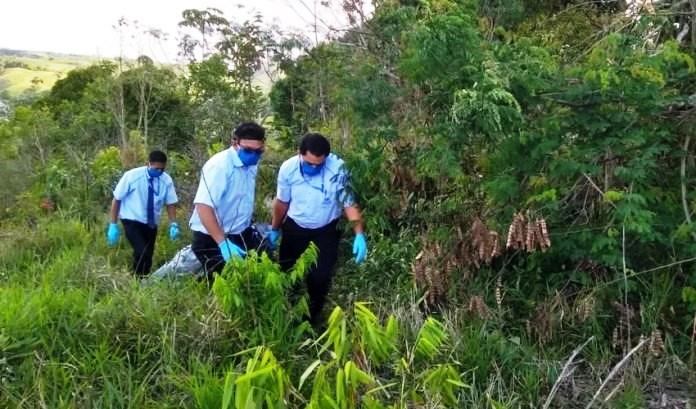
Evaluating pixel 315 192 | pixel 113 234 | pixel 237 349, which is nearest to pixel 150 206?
pixel 113 234

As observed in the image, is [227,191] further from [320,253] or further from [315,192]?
[320,253]

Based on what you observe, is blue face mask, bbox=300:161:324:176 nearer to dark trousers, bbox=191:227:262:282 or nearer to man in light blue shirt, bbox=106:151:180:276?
dark trousers, bbox=191:227:262:282

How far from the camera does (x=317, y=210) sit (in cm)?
424

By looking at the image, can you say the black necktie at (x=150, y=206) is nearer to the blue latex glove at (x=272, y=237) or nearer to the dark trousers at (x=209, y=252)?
the dark trousers at (x=209, y=252)

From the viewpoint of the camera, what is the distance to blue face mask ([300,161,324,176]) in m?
4.21

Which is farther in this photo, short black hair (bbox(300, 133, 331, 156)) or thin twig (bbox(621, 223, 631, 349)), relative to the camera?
short black hair (bbox(300, 133, 331, 156))

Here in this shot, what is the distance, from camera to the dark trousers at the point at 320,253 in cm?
414

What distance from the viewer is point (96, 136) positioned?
10.8m

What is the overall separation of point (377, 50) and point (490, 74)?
94.4 inches

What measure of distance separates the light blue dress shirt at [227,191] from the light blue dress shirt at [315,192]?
0.26 meters

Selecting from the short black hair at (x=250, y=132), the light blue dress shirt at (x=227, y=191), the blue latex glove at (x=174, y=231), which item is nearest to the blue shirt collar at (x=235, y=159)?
the light blue dress shirt at (x=227, y=191)

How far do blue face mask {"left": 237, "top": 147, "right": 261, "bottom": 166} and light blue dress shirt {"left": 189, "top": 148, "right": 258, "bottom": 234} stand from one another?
0.03 m

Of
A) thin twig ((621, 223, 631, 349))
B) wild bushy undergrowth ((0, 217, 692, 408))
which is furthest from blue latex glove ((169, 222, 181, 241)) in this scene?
thin twig ((621, 223, 631, 349))

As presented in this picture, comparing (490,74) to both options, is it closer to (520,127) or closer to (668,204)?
(520,127)
